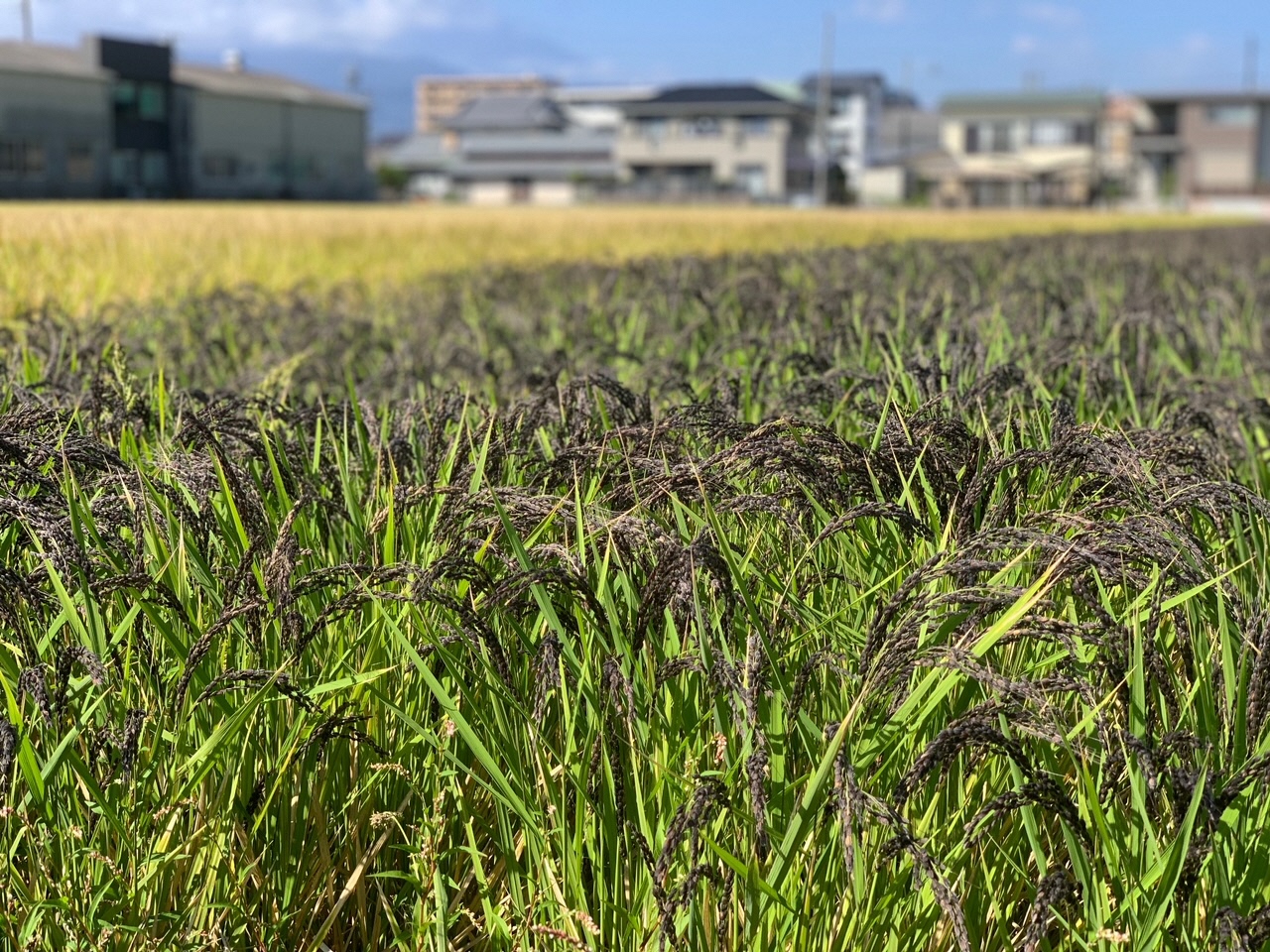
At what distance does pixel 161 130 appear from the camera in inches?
2621

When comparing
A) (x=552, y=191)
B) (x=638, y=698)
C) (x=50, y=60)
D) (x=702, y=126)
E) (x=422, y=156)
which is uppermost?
(x=702, y=126)

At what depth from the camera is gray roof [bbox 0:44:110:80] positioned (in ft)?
191

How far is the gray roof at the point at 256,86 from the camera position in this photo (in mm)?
70125

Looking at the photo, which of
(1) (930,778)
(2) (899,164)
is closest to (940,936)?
(1) (930,778)

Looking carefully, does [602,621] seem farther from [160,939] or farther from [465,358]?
Answer: [465,358]

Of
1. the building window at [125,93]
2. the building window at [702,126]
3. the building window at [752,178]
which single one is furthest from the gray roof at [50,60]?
the building window at [752,178]

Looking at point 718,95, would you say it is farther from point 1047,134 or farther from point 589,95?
point 589,95

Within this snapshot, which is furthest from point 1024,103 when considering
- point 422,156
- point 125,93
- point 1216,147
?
point 125,93

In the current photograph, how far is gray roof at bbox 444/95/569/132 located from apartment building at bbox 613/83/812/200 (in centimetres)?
1324

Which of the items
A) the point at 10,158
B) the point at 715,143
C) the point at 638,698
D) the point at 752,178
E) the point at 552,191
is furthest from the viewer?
the point at 552,191

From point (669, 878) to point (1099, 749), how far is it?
69cm

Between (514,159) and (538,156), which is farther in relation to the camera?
(514,159)

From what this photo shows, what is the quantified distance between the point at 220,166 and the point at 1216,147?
186ft

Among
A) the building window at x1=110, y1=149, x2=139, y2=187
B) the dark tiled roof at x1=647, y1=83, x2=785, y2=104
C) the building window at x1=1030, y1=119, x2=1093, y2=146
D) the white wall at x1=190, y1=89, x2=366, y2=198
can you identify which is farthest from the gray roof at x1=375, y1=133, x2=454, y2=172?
the building window at x1=110, y1=149, x2=139, y2=187
